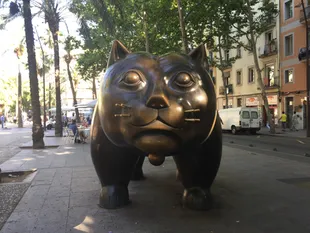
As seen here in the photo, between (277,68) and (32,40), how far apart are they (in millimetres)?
23493

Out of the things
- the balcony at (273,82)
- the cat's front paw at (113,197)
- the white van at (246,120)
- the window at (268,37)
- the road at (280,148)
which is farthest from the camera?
the window at (268,37)

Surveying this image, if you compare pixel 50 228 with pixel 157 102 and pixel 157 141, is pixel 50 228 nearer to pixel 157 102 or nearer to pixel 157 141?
pixel 157 141

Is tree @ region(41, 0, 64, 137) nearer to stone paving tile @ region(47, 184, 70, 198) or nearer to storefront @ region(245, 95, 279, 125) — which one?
stone paving tile @ region(47, 184, 70, 198)

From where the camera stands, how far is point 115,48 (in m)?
4.02

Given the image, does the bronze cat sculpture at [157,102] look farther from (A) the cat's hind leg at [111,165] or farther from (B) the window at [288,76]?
(B) the window at [288,76]

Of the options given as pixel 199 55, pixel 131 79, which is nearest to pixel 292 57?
pixel 199 55

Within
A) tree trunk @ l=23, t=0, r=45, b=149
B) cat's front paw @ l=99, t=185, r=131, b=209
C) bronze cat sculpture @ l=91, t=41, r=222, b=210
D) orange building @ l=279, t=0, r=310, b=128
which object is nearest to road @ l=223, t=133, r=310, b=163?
cat's front paw @ l=99, t=185, r=131, b=209

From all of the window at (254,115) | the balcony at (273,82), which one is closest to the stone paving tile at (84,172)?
the window at (254,115)

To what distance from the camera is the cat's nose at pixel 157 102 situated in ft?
10.6

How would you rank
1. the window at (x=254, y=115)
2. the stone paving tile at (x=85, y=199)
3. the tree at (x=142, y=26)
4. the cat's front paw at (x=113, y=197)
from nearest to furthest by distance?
1. the cat's front paw at (x=113, y=197)
2. the stone paving tile at (x=85, y=199)
3. the tree at (x=142, y=26)
4. the window at (x=254, y=115)

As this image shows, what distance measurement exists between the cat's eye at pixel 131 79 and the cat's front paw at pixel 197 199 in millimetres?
2011

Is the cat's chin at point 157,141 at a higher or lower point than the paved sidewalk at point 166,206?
higher

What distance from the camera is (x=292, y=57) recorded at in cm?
2861

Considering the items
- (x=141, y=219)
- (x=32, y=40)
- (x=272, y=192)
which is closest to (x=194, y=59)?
(x=141, y=219)
